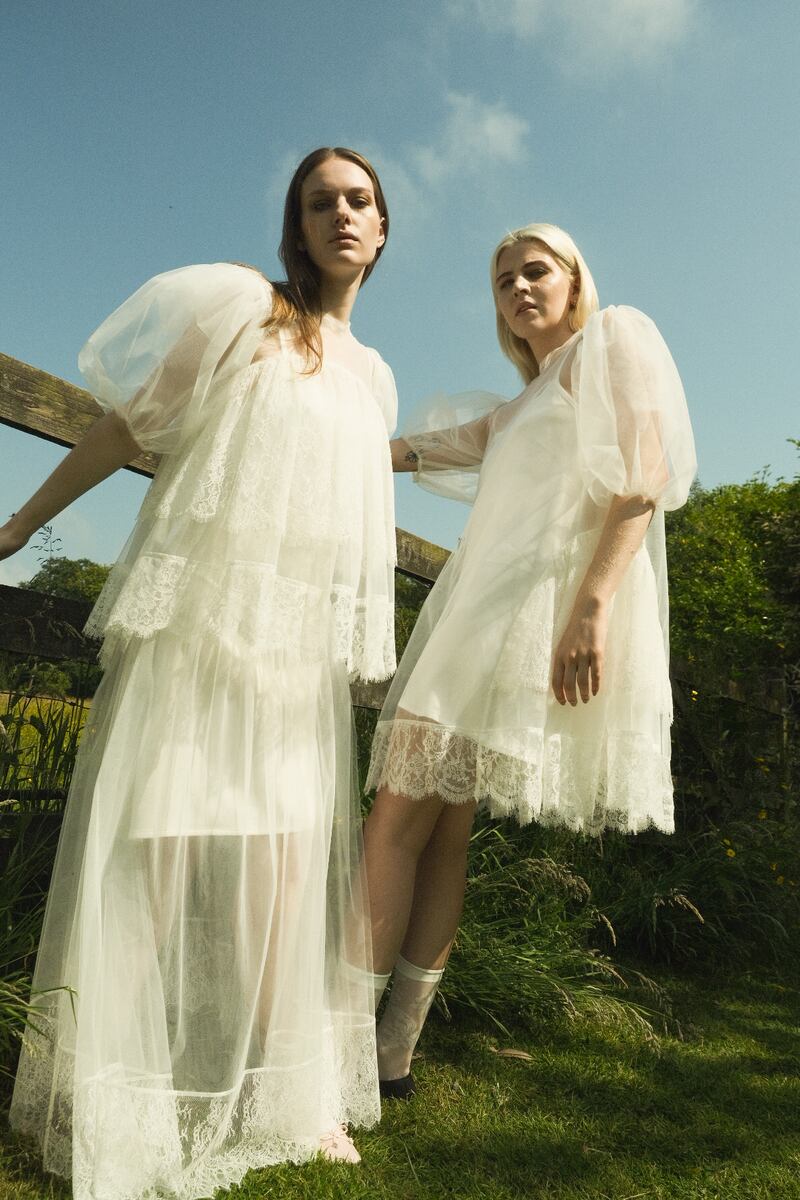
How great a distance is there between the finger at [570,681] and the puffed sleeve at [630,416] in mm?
374

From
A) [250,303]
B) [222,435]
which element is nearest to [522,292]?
[250,303]

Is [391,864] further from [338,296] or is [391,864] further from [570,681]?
[338,296]

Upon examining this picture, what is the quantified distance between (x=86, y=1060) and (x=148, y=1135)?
161mm

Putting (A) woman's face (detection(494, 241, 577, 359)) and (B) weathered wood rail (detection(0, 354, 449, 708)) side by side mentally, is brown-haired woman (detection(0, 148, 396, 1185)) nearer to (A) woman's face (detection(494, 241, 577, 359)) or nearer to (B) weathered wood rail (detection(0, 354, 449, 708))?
(B) weathered wood rail (detection(0, 354, 449, 708))

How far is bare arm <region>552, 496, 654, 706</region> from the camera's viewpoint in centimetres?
188

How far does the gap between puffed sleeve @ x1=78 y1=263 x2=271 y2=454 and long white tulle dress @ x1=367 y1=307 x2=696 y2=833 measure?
2.30 feet

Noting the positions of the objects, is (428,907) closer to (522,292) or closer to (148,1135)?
(148,1135)

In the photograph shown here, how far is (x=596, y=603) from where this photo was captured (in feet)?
6.25

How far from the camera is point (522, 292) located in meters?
2.24

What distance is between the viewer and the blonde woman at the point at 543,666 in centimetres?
188

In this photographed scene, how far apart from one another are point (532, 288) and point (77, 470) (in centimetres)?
120

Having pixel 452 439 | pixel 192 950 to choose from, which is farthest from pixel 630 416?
pixel 192 950

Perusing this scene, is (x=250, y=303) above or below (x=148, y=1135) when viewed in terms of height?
above

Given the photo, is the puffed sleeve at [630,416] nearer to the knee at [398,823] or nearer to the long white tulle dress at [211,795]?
the long white tulle dress at [211,795]
